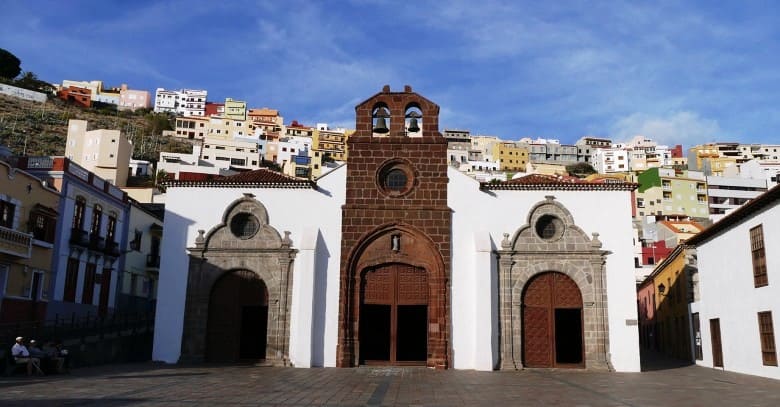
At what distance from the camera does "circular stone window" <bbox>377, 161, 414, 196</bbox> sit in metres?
23.9

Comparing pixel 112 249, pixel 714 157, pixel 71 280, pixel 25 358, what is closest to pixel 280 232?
pixel 25 358

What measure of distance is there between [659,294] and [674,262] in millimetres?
6853

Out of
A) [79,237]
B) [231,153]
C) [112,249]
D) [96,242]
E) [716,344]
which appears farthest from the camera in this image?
[231,153]

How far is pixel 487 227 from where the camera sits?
23.3 meters

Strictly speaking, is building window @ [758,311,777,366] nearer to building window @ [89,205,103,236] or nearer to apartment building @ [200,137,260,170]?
building window @ [89,205,103,236]

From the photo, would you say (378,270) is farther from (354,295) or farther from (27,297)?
(27,297)

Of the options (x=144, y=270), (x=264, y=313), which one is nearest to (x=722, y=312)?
(x=264, y=313)

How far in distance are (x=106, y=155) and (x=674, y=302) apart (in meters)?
68.3

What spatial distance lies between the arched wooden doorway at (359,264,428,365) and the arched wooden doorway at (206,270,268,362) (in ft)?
12.0

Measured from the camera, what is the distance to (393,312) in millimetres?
22844

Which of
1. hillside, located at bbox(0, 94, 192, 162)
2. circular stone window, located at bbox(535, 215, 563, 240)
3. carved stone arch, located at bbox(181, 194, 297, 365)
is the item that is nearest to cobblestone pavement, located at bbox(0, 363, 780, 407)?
carved stone arch, located at bbox(181, 194, 297, 365)

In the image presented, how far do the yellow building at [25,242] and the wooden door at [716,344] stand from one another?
88.4 ft

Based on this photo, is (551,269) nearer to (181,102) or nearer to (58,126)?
(58,126)

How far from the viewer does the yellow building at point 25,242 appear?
79.3 ft
